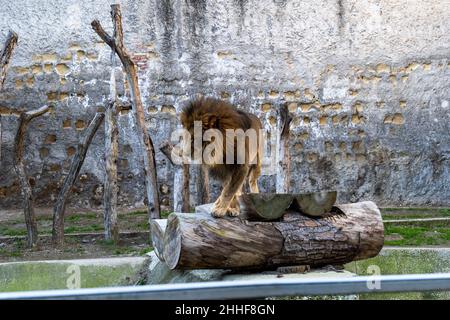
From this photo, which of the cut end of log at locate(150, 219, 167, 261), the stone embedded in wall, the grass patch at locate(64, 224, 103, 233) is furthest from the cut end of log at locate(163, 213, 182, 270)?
the stone embedded in wall

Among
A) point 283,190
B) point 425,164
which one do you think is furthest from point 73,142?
point 425,164

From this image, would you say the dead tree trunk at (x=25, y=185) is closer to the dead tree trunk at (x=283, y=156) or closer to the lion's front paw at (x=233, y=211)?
the dead tree trunk at (x=283, y=156)

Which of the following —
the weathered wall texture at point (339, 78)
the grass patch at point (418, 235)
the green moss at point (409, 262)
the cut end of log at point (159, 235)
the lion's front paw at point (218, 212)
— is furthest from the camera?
the weathered wall texture at point (339, 78)

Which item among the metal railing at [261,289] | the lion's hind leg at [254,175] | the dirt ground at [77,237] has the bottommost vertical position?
the dirt ground at [77,237]

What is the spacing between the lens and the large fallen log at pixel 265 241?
18.9 feet

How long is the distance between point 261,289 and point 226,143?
3.61 meters

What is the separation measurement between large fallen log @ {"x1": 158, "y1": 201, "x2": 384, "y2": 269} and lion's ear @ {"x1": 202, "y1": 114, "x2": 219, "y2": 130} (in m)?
0.76

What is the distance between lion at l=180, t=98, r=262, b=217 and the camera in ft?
19.8

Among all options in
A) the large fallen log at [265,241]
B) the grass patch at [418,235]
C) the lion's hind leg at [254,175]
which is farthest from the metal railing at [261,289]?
the grass patch at [418,235]

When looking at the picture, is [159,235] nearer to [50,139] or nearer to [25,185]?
[25,185]

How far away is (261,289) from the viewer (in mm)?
2590

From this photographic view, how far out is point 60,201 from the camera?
9.65m

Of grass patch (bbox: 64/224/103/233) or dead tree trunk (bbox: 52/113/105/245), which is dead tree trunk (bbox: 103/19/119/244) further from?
grass patch (bbox: 64/224/103/233)
